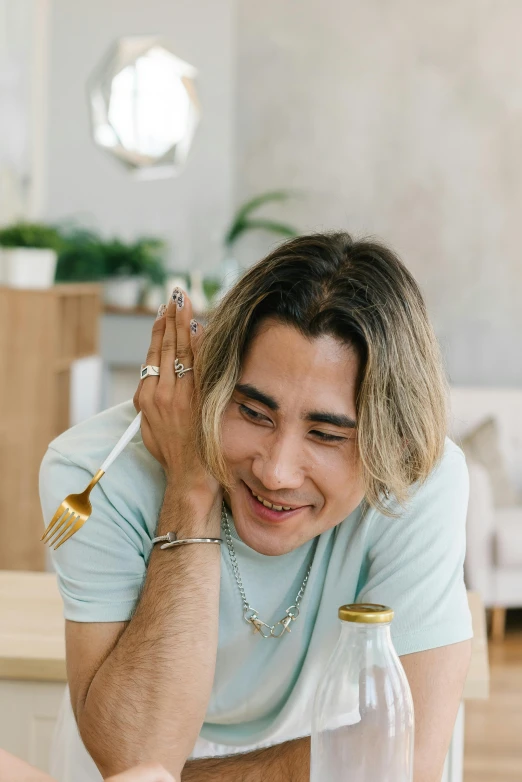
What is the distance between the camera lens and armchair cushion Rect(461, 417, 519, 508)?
4605 millimetres

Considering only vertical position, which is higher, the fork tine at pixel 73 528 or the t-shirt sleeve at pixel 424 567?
the fork tine at pixel 73 528

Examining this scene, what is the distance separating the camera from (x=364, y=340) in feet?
3.88

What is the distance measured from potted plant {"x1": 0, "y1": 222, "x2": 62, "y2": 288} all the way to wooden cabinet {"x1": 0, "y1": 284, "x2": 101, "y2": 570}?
0.08 m

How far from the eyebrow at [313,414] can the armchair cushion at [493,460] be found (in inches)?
139

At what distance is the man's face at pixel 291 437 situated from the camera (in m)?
1.15

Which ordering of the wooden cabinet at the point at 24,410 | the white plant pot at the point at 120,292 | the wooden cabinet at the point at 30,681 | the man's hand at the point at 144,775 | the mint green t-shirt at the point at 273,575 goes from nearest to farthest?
the man's hand at the point at 144,775
the mint green t-shirt at the point at 273,575
the wooden cabinet at the point at 30,681
the wooden cabinet at the point at 24,410
the white plant pot at the point at 120,292

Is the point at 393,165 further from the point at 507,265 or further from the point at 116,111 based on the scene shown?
the point at 116,111

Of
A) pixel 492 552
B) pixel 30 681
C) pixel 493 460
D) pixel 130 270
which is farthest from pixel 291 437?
pixel 130 270

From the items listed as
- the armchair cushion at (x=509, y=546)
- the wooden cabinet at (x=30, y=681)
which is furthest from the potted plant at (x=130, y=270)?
the wooden cabinet at (x=30, y=681)

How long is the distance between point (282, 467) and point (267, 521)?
11cm

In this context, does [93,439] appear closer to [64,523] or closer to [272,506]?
[64,523]

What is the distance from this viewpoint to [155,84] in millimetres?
4961

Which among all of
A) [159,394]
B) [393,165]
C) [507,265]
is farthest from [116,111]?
[159,394]

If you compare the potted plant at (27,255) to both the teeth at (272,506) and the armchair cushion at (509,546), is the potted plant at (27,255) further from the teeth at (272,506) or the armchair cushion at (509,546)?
the teeth at (272,506)
